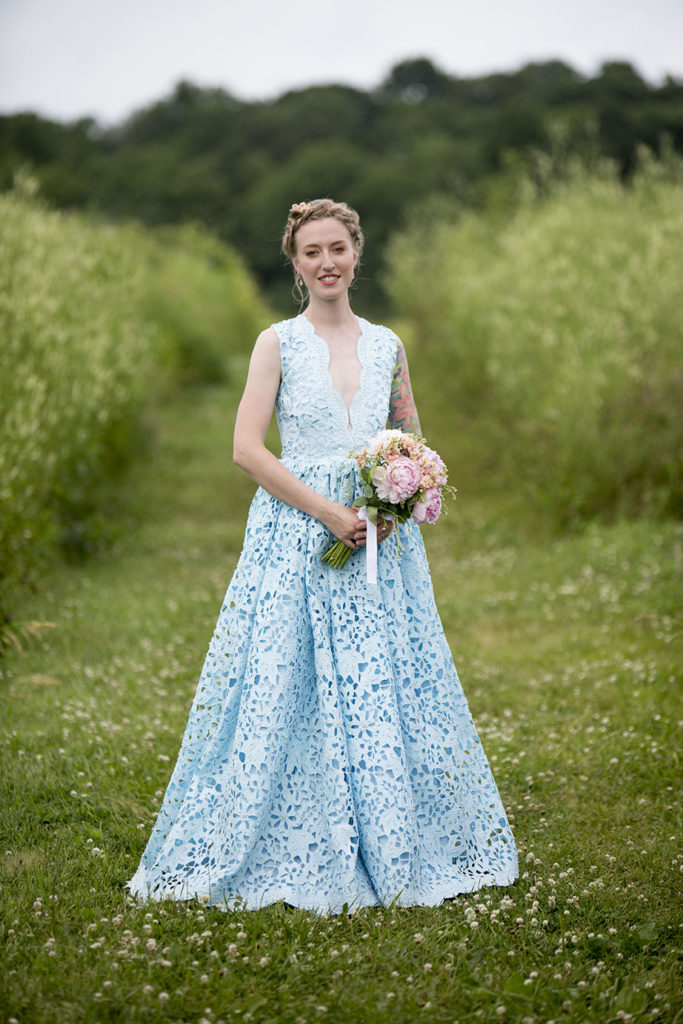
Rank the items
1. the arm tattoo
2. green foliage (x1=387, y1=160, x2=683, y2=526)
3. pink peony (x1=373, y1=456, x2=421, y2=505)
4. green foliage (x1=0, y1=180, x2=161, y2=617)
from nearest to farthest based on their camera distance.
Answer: pink peony (x1=373, y1=456, x2=421, y2=505), the arm tattoo, green foliage (x1=0, y1=180, x2=161, y2=617), green foliage (x1=387, y1=160, x2=683, y2=526)

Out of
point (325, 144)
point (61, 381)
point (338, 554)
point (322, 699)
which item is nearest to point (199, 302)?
point (61, 381)

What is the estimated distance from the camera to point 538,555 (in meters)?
7.23

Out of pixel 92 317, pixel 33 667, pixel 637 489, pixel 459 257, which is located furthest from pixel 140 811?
pixel 459 257

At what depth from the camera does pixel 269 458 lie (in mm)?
2988

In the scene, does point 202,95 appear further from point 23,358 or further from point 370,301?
point 23,358

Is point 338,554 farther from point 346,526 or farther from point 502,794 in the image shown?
point 502,794

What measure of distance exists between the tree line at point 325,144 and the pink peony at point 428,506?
2105cm

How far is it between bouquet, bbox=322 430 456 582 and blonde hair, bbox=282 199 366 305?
730 millimetres

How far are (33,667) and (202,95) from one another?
160ft

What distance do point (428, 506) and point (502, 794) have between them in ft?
4.88

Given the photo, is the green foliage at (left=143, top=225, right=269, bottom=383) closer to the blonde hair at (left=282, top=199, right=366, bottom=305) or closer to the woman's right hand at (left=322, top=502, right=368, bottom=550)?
the blonde hair at (left=282, top=199, right=366, bottom=305)

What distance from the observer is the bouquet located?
2822 mm

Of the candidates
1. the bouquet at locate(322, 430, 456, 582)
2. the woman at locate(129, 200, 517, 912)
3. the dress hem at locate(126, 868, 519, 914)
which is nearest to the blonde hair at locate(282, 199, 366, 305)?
the woman at locate(129, 200, 517, 912)

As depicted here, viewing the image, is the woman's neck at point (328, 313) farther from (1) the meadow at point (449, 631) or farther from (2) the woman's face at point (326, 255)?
(1) the meadow at point (449, 631)
